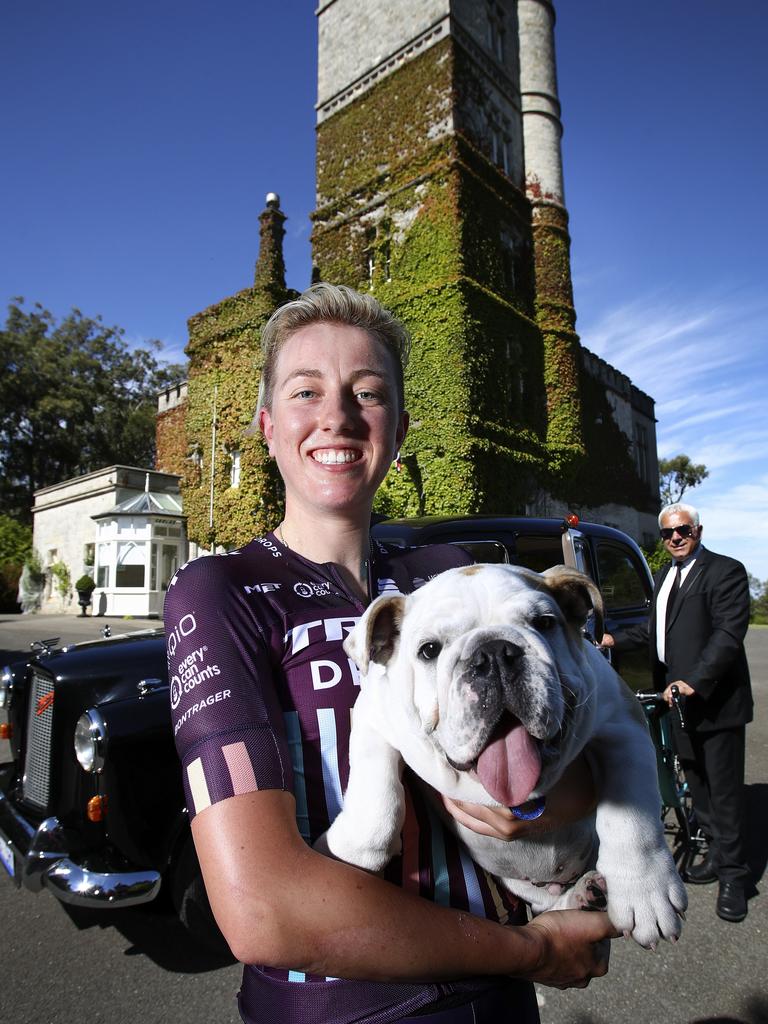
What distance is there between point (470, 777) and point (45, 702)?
3.37 m

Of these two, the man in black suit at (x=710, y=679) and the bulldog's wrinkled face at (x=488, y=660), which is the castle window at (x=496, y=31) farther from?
the bulldog's wrinkled face at (x=488, y=660)

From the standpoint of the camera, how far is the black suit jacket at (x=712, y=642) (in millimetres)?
4461

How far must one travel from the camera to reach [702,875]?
4.50 meters

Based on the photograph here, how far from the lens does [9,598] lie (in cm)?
3072

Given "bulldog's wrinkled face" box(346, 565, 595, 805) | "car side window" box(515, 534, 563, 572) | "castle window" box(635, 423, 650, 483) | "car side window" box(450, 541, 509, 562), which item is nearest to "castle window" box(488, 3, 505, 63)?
"castle window" box(635, 423, 650, 483)

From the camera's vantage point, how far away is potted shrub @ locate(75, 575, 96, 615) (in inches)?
992

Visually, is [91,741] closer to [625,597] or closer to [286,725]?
[286,725]

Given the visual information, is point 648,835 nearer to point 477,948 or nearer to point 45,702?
point 477,948

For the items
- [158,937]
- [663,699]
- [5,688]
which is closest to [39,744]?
[5,688]

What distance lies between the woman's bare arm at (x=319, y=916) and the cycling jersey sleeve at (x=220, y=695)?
4 centimetres

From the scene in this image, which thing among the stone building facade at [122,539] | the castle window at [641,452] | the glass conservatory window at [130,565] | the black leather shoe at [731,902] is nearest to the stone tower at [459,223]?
the castle window at [641,452]

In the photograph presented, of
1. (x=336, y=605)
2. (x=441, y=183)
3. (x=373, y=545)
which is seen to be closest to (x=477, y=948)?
(x=336, y=605)

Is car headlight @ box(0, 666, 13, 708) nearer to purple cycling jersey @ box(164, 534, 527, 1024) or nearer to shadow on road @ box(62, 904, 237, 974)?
shadow on road @ box(62, 904, 237, 974)

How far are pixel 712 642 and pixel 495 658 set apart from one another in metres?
3.85
